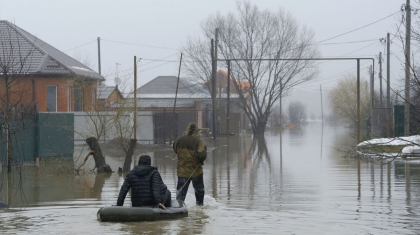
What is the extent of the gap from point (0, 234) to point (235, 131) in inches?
1887

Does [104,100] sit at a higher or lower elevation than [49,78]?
lower

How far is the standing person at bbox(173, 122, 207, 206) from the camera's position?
40.2 ft

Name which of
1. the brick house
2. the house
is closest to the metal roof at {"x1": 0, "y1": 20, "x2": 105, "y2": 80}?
the brick house

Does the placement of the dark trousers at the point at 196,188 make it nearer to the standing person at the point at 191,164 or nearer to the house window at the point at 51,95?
the standing person at the point at 191,164

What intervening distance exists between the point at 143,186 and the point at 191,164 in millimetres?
2091

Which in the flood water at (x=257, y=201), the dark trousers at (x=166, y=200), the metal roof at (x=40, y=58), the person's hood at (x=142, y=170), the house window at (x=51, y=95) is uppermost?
the metal roof at (x=40, y=58)

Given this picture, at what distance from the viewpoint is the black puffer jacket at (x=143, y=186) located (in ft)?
33.9

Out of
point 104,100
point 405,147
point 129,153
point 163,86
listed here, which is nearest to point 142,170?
point 129,153

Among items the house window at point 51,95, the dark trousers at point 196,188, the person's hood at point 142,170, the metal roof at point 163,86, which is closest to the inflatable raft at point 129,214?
the person's hood at point 142,170

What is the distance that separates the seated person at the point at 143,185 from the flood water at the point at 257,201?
47 centimetres

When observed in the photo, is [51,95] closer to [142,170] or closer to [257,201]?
[257,201]

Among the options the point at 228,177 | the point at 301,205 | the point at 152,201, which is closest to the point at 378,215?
the point at 301,205

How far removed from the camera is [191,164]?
1233 cm

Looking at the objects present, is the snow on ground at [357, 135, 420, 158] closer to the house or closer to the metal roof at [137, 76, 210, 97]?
the house
